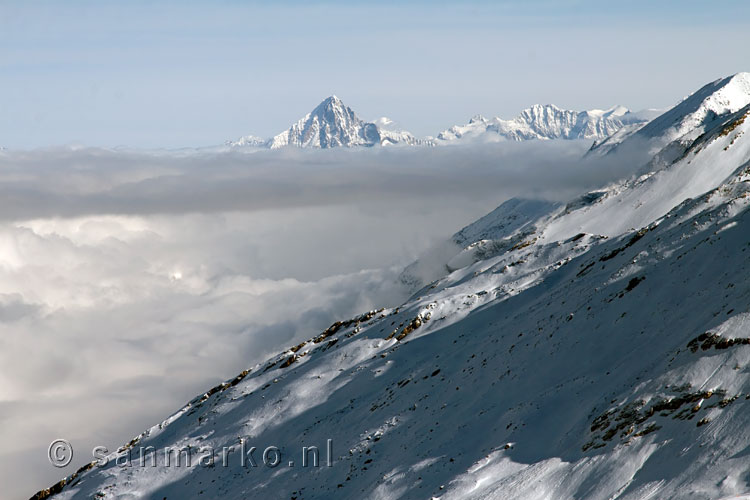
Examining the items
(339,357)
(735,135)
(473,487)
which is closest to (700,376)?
(473,487)

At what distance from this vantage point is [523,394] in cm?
4462

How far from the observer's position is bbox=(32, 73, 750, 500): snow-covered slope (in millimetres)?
30938

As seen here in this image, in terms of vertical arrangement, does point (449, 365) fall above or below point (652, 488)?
above

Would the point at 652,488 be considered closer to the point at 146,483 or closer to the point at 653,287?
the point at 653,287

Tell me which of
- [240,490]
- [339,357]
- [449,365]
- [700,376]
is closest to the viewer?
[700,376]

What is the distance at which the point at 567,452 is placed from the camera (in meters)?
34.1

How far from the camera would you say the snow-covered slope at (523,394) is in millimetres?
30938

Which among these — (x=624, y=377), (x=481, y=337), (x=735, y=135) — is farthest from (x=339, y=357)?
(x=735, y=135)

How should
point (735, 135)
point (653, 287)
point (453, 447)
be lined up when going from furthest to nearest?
point (735, 135) < point (653, 287) < point (453, 447)

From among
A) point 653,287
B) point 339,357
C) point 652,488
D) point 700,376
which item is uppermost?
point 339,357

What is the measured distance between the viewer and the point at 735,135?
114 metres

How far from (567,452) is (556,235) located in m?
88.3

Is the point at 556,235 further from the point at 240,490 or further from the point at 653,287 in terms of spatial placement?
the point at 240,490

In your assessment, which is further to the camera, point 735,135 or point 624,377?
point 735,135
